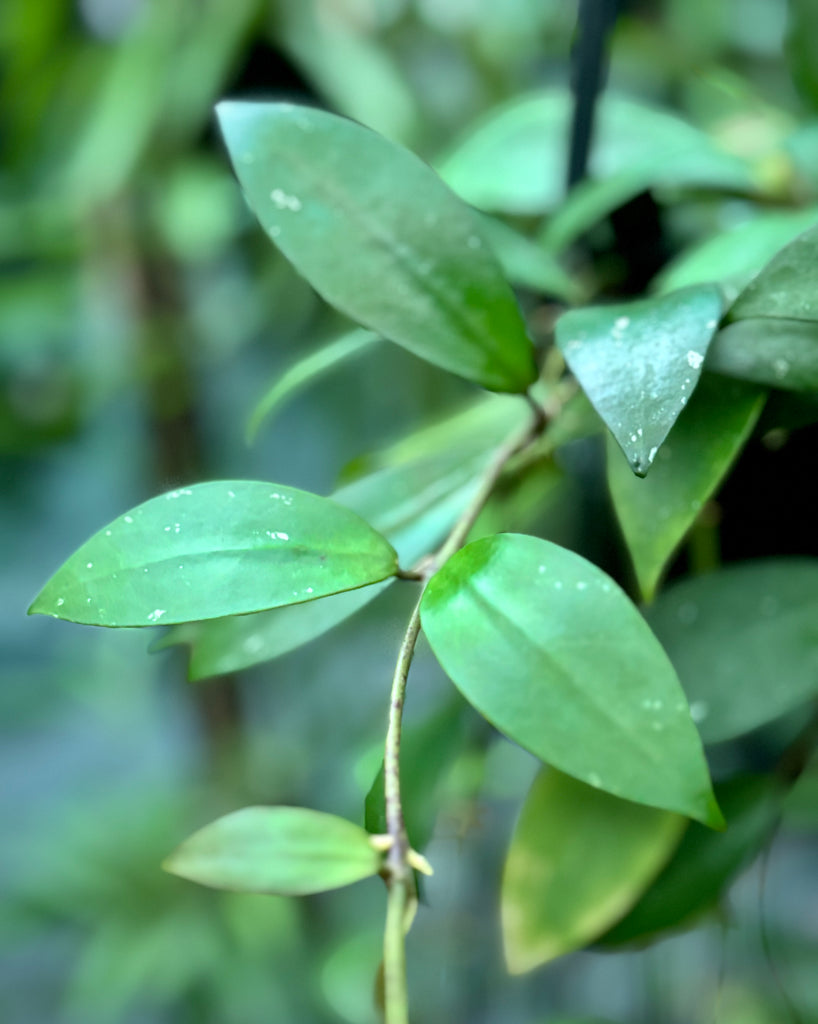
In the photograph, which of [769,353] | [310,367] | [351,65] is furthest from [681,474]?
[351,65]

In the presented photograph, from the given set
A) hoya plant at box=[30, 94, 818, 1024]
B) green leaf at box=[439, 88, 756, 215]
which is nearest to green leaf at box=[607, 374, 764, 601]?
hoya plant at box=[30, 94, 818, 1024]

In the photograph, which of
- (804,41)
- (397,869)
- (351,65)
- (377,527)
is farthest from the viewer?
(351,65)

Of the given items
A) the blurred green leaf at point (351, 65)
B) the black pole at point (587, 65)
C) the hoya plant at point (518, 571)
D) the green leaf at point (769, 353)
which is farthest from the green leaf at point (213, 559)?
the blurred green leaf at point (351, 65)

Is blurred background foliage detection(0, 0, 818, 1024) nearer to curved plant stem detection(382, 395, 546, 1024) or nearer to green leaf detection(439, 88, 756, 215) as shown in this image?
green leaf detection(439, 88, 756, 215)

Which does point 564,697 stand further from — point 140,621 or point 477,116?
point 477,116

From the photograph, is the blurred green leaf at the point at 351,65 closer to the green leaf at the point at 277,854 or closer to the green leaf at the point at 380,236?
the green leaf at the point at 380,236

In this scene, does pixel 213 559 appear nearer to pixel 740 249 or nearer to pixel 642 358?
pixel 642 358

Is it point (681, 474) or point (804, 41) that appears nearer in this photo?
point (681, 474)
